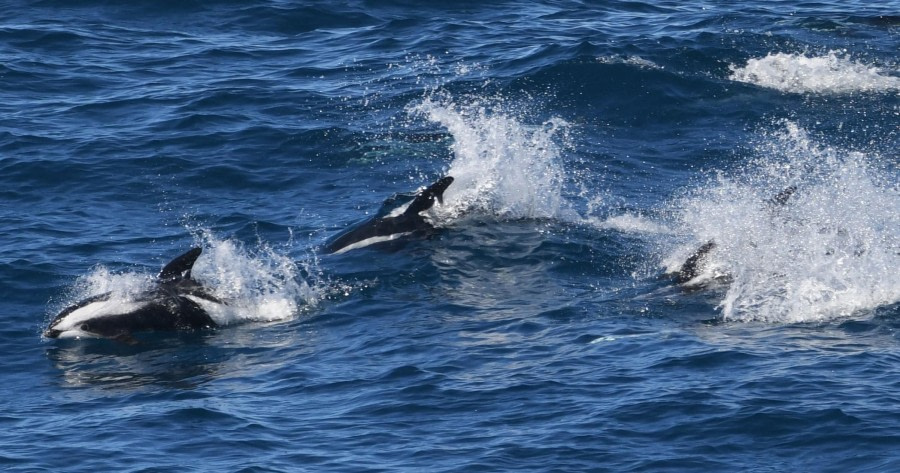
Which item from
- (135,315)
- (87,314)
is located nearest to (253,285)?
(135,315)

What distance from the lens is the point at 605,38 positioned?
1230 inches

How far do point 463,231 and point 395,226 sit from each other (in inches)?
40.1

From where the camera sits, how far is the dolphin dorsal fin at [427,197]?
2127 cm

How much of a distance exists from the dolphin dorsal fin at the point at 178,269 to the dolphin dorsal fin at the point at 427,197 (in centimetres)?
400

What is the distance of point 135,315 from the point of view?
58.5ft

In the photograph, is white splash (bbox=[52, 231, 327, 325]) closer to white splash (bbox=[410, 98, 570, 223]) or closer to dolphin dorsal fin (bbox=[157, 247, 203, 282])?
dolphin dorsal fin (bbox=[157, 247, 203, 282])

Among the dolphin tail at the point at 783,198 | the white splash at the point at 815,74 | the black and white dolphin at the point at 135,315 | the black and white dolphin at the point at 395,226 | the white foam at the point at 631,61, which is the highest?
the white foam at the point at 631,61

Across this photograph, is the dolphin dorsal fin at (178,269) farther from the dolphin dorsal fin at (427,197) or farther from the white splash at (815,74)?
the white splash at (815,74)

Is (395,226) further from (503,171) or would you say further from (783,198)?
(783,198)

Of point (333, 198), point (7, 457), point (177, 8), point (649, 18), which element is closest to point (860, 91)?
point (649, 18)

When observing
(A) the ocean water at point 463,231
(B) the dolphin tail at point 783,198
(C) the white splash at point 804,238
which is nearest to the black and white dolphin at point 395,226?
(A) the ocean water at point 463,231

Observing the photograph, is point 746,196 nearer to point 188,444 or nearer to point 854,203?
point 854,203

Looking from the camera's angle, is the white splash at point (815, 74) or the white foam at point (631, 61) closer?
the white splash at point (815, 74)

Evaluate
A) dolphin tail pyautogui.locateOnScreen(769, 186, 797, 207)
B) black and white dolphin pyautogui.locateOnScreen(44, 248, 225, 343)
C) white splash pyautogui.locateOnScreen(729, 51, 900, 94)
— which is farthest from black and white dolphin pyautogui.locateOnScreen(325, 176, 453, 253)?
white splash pyautogui.locateOnScreen(729, 51, 900, 94)
